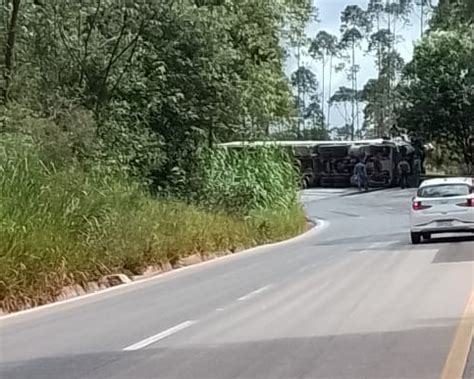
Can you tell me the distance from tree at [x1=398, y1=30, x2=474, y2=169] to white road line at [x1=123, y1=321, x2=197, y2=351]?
47.3 meters

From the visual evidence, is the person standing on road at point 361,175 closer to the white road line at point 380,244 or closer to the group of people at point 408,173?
the group of people at point 408,173

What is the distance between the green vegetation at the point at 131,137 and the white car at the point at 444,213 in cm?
493

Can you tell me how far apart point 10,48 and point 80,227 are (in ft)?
21.2

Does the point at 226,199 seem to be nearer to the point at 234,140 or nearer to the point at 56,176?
the point at 234,140

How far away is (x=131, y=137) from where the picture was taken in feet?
88.0

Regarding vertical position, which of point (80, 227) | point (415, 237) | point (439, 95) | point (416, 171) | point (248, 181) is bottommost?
point (415, 237)

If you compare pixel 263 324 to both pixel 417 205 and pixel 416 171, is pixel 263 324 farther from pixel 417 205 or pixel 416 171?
pixel 416 171

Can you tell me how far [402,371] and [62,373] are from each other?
308cm

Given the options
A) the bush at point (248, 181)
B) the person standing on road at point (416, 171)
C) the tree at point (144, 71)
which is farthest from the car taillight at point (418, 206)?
the person standing on road at point (416, 171)

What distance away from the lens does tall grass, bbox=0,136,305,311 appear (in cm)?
1526

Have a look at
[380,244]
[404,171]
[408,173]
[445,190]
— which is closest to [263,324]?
[380,244]

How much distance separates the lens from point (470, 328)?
11.0 m

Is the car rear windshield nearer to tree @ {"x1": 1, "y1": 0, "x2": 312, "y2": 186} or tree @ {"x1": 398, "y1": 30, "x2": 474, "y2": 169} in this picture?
tree @ {"x1": 1, "y1": 0, "x2": 312, "y2": 186}

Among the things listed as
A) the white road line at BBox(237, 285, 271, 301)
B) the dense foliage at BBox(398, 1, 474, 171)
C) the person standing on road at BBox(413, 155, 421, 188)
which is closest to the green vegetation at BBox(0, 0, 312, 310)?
the white road line at BBox(237, 285, 271, 301)
